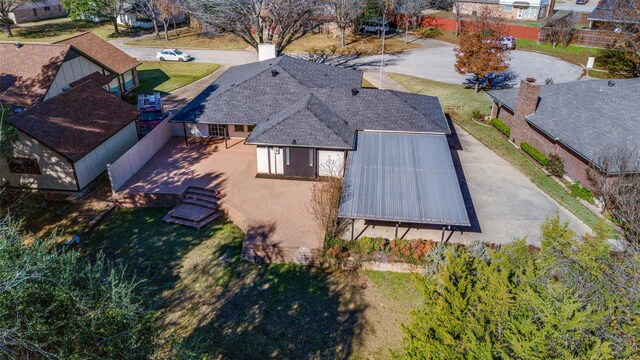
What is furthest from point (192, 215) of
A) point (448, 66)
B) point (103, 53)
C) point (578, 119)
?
point (448, 66)

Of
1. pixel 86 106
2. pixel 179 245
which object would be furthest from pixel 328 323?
pixel 86 106

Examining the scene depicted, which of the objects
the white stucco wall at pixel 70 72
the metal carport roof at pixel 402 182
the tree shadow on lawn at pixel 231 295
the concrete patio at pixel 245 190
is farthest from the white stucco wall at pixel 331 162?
the white stucco wall at pixel 70 72

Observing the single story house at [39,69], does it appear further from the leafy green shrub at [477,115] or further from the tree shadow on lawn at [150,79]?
the leafy green shrub at [477,115]

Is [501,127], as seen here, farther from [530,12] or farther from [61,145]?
[530,12]

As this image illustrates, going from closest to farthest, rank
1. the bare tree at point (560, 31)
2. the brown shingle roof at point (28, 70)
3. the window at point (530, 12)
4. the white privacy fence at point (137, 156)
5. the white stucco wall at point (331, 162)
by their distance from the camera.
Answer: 1. the white privacy fence at point (137, 156)
2. the white stucco wall at point (331, 162)
3. the brown shingle roof at point (28, 70)
4. the bare tree at point (560, 31)
5. the window at point (530, 12)

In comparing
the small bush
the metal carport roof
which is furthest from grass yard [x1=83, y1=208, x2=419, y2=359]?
the small bush

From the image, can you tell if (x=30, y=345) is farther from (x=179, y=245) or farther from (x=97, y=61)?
(x=97, y=61)

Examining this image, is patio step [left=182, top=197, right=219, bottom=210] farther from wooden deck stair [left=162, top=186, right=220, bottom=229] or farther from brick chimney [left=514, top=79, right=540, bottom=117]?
brick chimney [left=514, top=79, right=540, bottom=117]
